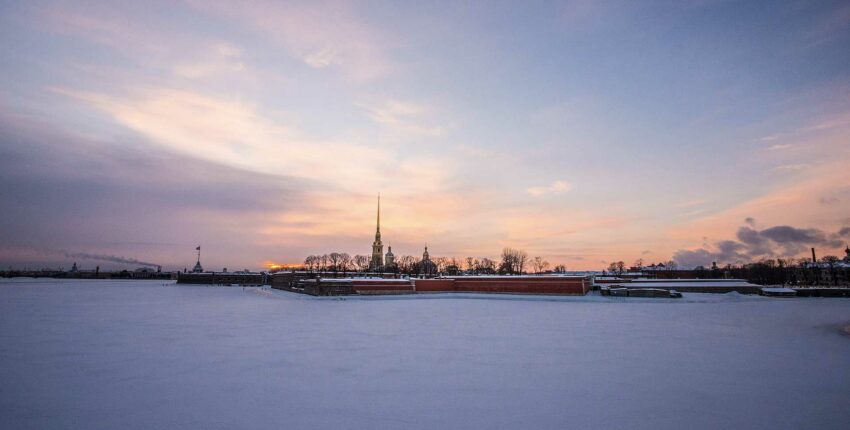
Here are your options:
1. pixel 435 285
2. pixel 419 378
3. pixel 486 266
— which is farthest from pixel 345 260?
pixel 419 378

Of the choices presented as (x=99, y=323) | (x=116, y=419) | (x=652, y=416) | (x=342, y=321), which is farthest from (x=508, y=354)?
(x=99, y=323)

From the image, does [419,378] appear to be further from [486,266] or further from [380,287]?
[486,266]

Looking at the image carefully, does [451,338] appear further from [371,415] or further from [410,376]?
[371,415]

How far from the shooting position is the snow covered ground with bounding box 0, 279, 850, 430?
7273 mm

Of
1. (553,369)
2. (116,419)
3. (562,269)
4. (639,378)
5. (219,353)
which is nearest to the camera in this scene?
(116,419)

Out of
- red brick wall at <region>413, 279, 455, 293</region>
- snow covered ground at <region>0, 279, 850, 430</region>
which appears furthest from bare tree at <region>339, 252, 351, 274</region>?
snow covered ground at <region>0, 279, 850, 430</region>

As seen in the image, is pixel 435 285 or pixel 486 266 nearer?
pixel 435 285

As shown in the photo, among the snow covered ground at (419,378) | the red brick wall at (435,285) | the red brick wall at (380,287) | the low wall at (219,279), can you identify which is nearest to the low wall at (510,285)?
the red brick wall at (435,285)

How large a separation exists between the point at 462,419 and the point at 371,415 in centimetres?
153

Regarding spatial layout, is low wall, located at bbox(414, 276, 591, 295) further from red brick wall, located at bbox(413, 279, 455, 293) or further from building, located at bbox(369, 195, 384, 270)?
building, located at bbox(369, 195, 384, 270)

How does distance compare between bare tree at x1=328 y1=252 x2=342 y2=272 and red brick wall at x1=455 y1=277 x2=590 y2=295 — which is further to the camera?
bare tree at x1=328 y1=252 x2=342 y2=272

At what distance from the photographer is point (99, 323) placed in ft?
65.9

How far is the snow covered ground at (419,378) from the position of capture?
7273 mm

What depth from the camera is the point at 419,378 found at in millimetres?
9961
